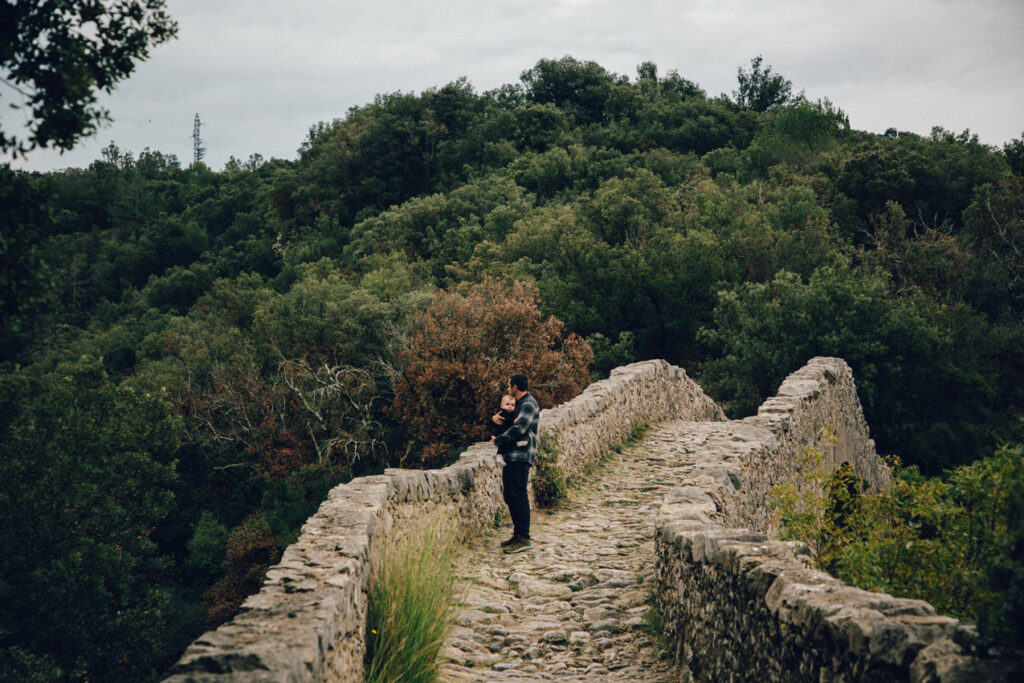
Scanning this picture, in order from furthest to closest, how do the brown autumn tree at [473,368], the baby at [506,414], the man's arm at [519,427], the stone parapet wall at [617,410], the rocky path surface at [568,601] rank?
the brown autumn tree at [473,368] < the stone parapet wall at [617,410] < the baby at [506,414] < the man's arm at [519,427] < the rocky path surface at [568,601]

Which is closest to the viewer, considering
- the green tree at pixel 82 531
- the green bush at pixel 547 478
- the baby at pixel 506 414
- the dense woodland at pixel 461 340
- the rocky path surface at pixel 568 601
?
the rocky path surface at pixel 568 601

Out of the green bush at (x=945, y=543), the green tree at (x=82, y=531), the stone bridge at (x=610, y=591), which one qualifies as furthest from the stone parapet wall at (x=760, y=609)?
the green tree at (x=82, y=531)

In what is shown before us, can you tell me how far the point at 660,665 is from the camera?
6.02m

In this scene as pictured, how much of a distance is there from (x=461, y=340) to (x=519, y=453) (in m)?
12.8

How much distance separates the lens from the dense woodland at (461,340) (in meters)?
21.2

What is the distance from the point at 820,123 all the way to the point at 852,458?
38868mm

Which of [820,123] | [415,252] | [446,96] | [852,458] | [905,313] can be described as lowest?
Result: [852,458]

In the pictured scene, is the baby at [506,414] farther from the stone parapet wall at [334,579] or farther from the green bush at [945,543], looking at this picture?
the green bush at [945,543]

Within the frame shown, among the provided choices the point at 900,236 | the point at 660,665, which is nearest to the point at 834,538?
the point at 660,665

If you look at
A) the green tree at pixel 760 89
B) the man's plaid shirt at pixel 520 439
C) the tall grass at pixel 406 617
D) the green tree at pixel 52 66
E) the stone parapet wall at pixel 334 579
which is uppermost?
the green tree at pixel 760 89

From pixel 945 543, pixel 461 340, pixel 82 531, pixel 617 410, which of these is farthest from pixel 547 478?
pixel 82 531

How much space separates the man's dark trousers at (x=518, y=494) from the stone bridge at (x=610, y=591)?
290 mm

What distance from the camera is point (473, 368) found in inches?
805

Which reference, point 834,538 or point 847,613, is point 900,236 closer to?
point 834,538
